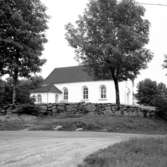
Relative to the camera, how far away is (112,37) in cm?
2716

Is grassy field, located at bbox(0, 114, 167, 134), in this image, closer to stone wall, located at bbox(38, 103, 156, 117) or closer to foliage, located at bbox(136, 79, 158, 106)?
stone wall, located at bbox(38, 103, 156, 117)

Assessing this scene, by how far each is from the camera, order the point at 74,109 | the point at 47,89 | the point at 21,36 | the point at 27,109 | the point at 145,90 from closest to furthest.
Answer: the point at 21,36 < the point at 27,109 < the point at 74,109 < the point at 145,90 < the point at 47,89

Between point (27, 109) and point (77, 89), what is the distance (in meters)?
37.1

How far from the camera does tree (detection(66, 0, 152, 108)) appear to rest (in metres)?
26.8

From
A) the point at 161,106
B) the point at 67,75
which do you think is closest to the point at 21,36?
the point at 161,106

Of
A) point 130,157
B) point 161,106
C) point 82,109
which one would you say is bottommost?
point 130,157

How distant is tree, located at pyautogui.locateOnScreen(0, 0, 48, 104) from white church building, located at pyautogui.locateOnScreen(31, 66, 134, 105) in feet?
103

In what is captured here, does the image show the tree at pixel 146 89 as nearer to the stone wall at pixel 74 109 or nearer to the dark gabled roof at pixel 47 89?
the dark gabled roof at pixel 47 89

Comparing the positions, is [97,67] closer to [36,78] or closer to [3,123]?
[36,78]

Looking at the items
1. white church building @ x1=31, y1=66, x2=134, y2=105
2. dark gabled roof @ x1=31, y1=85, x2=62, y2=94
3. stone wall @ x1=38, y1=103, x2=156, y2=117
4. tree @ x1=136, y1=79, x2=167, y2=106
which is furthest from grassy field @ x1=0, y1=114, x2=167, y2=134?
dark gabled roof @ x1=31, y1=85, x2=62, y2=94

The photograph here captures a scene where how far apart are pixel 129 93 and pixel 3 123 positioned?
38.3 m

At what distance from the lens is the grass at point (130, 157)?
7468 millimetres

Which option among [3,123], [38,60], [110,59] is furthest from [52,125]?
[110,59]

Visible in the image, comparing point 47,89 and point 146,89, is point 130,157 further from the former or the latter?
point 47,89
